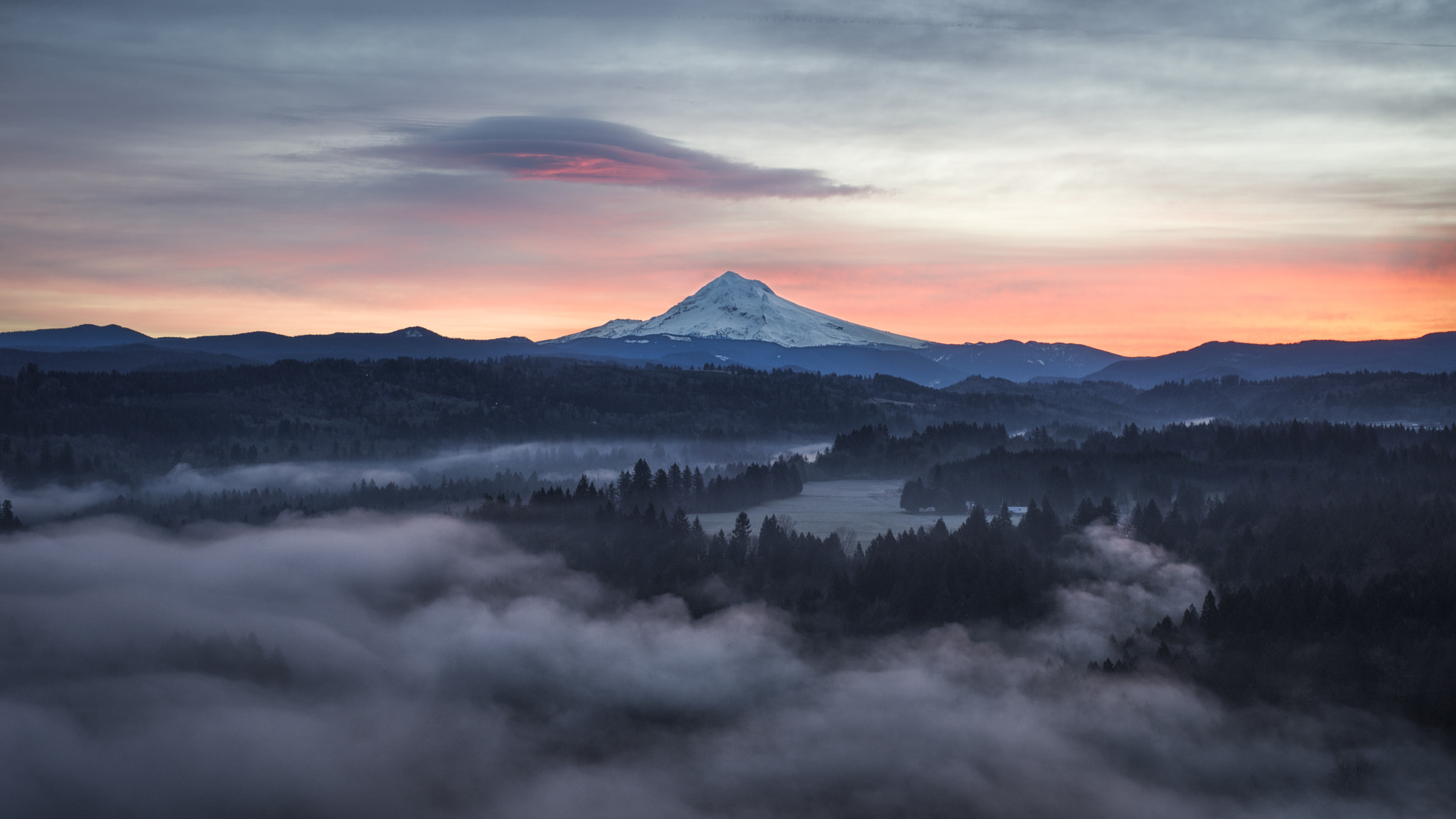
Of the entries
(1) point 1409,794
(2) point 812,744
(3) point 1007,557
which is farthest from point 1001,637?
(1) point 1409,794

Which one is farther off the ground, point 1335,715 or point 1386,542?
point 1386,542

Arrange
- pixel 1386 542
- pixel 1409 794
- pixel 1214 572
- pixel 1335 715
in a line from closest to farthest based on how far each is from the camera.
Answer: pixel 1409 794
pixel 1335 715
pixel 1386 542
pixel 1214 572

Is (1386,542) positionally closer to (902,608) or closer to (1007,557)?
(1007,557)

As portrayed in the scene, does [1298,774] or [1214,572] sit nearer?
[1298,774]

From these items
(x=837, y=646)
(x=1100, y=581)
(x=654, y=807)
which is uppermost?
(x=1100, y=581)

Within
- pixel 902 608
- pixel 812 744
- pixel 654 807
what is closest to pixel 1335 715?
pixel 902 608

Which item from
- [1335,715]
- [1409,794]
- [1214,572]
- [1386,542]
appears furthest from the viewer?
[1214,572]
